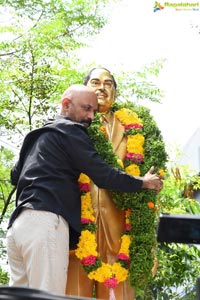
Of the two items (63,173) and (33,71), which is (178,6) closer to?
(33,71)

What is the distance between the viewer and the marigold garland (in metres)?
3.86

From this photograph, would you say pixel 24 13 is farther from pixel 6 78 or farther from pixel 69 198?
pixel 69 198

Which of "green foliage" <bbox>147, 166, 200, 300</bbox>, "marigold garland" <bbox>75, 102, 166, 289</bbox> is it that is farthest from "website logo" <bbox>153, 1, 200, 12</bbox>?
"marigold garland" <bbox>75, 102, 166, 289</bbox>

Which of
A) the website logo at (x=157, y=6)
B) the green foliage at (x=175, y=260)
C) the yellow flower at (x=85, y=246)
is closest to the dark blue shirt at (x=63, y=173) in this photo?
the yellow flower at (x=85, y=246)

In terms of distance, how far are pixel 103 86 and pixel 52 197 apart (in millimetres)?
1255

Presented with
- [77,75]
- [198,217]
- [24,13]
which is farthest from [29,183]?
[24,13]

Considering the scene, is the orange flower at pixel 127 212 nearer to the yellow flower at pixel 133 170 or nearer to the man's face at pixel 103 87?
the yellow flower at pixel 133 170

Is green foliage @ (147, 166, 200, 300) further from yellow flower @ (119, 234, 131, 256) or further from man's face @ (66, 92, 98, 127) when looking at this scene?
man's face @ (66, 92, 98, 127)

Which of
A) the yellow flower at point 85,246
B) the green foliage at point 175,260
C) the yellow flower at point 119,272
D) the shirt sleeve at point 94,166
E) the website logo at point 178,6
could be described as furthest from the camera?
the website logo at point 178,6

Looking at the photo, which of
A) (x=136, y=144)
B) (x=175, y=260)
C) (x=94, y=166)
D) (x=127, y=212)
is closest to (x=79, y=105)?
(x=94, y=166)

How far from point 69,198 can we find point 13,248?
44 centimetres

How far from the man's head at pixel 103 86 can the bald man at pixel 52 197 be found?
2.29 ft

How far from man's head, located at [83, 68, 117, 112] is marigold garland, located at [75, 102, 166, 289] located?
0.21 m

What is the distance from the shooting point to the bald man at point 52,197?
3.39 m
